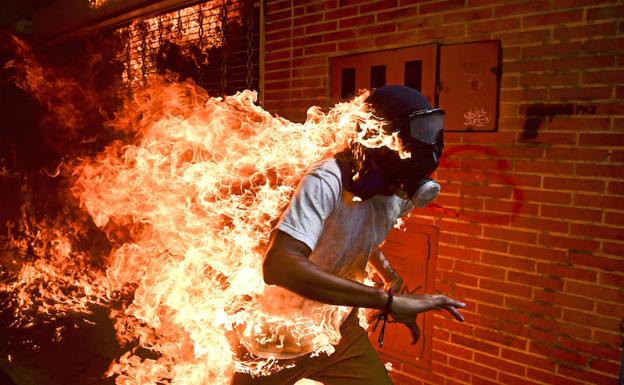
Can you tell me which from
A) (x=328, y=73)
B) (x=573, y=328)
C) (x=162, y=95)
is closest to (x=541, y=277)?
(x=573, y=328)

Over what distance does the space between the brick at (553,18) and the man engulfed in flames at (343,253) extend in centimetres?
185

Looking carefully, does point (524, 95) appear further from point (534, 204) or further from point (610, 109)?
point (534, 204)

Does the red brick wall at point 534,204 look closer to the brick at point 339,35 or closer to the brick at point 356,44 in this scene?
the brick at point 356,44

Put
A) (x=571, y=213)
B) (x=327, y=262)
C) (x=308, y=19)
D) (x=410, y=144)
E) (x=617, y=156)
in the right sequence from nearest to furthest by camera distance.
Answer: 1. (x=410, y=144)
2. (x=327, y=262)
3. (x=617, y=156)
4. (x=571, y=213)
5. (x=308, y=19)

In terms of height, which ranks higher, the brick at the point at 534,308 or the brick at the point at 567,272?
the brick at the point at 567,272

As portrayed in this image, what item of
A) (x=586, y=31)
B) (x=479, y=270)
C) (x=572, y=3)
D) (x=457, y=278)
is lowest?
(x=457, y=278)

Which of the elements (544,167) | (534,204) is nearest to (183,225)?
(534,204)

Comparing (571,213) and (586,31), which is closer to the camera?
(586,31)

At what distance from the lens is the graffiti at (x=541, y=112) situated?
3.43 metres

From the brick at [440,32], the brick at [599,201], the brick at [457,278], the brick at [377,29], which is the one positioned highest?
the brick at [377,29]

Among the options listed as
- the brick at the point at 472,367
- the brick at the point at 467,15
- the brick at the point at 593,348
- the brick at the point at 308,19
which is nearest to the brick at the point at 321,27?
the brick at the point at 308,19

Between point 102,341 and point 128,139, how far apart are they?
450 centimetres

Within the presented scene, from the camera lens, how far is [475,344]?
4.05m

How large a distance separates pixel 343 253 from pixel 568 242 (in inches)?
83.7
